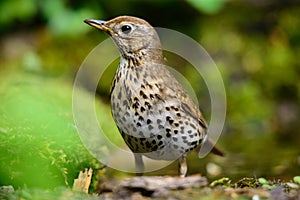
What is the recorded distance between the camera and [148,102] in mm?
3607

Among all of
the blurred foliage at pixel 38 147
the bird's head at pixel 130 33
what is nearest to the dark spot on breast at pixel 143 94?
the bird's head at pixel 130 33

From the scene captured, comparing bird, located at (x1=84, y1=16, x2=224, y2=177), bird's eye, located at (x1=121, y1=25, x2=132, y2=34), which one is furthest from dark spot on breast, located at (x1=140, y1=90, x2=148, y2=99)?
bird's eye, located at (x1=121, y1=25, x2=132, y2=34)

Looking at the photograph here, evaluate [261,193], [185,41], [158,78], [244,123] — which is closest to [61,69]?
[185,41]

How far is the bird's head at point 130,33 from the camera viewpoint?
384 cm

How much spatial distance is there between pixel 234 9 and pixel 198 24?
20.3 inches

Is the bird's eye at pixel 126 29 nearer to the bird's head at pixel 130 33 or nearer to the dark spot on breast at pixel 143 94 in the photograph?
the bird's head at pixel 130 33

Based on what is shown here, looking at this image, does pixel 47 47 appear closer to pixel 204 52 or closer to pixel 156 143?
pixel 204 52

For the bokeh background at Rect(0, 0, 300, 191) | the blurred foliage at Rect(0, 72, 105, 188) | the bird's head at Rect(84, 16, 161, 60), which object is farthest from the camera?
the bokeh background at Rect(0, 0, 300, 191)

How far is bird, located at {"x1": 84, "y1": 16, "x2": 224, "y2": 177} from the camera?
3.62 m

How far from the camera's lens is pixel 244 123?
24.8 feet

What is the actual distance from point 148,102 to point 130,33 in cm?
47

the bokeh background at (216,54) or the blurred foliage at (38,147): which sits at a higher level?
the bokeh background at (216,54)

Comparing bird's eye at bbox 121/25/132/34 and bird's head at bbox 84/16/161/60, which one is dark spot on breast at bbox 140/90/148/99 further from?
bird's eye at bbox 121/25/132/34

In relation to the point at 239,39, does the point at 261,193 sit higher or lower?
lower
